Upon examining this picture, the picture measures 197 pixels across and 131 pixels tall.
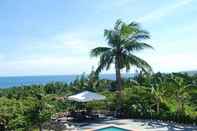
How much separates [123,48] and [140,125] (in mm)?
6591

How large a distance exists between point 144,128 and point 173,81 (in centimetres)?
478

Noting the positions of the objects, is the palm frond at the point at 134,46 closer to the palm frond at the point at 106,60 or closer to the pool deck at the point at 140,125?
the palm frond at the point at 106,60

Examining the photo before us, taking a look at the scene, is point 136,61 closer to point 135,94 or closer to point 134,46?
point 134,46

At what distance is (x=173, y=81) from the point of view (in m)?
24.3

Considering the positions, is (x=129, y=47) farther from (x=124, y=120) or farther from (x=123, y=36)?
(x=124, y=120)

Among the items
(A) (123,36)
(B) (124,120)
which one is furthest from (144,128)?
(A) (123,36)

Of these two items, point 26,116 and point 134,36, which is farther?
point 134,36

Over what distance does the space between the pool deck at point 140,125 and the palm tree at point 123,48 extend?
177 inches

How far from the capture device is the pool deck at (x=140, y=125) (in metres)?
21.0

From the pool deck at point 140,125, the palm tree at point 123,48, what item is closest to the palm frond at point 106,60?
the palm tree at point 123,48

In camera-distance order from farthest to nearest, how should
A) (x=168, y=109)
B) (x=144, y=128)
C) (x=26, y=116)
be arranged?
(x=168, y=109) < (x=144, y=128) < (x=26, y=116)

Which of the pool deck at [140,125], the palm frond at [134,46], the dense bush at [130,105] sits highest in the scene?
the palm frond at [134,46]

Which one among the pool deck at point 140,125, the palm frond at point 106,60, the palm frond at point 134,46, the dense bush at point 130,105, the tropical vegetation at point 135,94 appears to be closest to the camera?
the dense bush at point 130,105

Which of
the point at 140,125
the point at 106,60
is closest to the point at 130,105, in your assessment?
the point at 106,60
